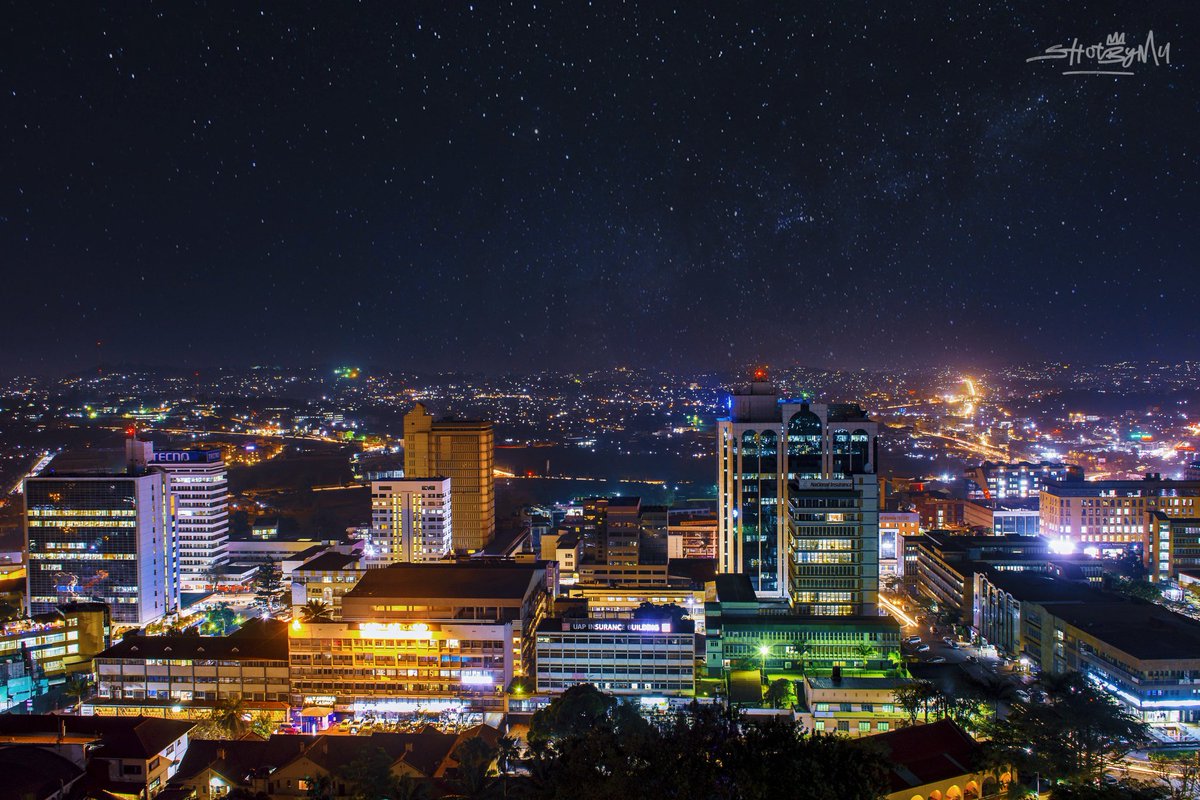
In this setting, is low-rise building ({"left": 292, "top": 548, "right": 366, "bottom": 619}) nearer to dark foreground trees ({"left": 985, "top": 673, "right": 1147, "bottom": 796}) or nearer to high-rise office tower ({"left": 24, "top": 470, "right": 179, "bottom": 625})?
high-rise office tower ({"left": 24, "top": 470, "right": 179, "bottom": 625})

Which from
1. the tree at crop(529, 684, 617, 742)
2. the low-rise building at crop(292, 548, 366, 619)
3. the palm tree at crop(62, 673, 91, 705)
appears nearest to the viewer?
the tree at crop(529, 684, 617, 742)

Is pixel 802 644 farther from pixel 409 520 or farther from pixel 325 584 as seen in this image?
pixel 409 520

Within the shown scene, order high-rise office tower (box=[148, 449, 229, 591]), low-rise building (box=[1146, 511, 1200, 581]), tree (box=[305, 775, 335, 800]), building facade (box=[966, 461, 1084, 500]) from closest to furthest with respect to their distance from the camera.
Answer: tree (box=[305, 775, 335, 800])
low-rise building (box=[1146, 511, 1200, 581])
high-rise office tower (box=[148, 449, 229, 591])
building facade (box=[966, 461, 1084, 500])

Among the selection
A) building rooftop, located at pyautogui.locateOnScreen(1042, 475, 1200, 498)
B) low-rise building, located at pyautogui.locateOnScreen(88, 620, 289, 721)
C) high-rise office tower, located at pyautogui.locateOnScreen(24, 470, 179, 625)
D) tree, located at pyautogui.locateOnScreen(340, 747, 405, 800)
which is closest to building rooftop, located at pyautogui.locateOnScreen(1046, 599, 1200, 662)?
building rooftop, located at pyautogui.locateOnScreen(1042, 475, 1200, 498)

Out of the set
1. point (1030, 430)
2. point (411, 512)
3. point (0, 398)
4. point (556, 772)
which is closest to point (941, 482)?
point (1030, 430)

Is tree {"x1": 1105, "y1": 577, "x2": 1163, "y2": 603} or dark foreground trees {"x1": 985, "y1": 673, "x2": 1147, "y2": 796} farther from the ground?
dark foreground trees {"x1": 985, "y1": 673, "x2": 1147, "y2": 796}

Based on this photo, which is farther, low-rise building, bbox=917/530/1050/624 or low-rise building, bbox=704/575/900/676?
low-rise building, bbox=917/530/1050/624

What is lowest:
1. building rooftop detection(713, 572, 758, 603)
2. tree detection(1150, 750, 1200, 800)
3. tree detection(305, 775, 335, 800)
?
tree detection(1150, 750, 1200, 800)
